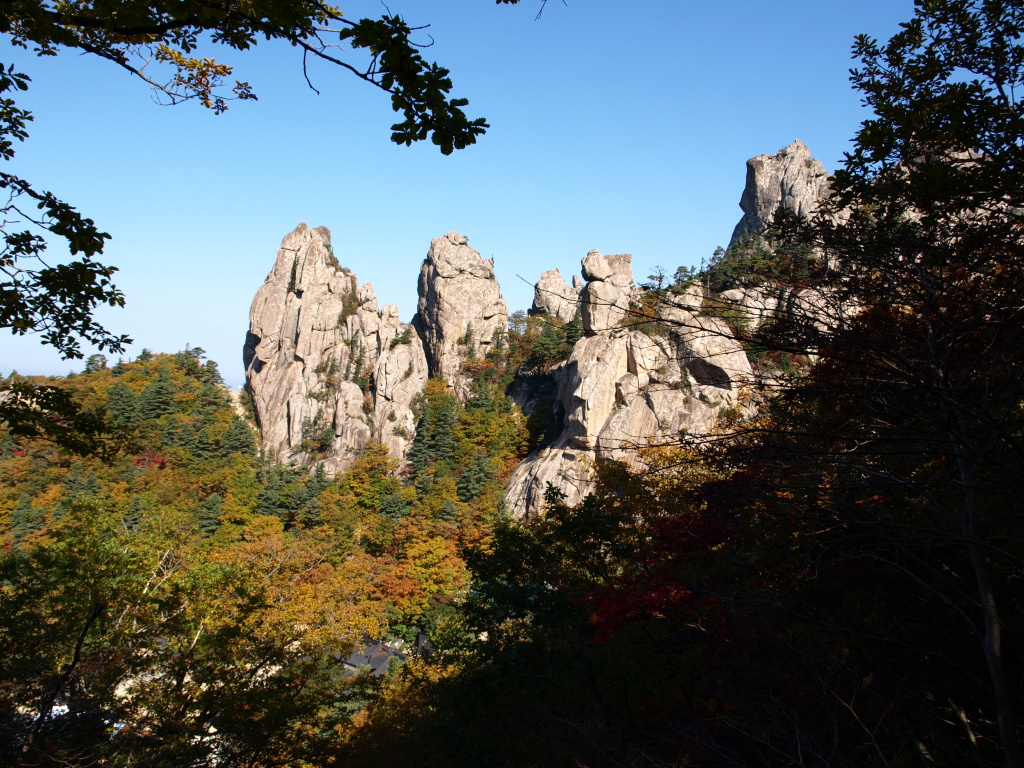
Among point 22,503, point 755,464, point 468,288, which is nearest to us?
point 755,464

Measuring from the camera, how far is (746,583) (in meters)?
4.32

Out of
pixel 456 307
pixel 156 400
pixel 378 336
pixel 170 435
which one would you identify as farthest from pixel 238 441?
pixel 456 307

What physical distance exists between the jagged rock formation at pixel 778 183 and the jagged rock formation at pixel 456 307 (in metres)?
17.6

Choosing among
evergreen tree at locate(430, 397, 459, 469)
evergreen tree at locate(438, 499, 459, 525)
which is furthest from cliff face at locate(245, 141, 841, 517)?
evergreen tree at locate(438, 499, 459, 525)

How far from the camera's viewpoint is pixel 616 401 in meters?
27.9

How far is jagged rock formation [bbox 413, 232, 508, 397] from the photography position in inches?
1658

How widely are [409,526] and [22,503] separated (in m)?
17.4

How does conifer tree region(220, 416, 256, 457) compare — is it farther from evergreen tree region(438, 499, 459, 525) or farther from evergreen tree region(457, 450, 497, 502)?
evergreen tree region(438, 499, 459, 525)

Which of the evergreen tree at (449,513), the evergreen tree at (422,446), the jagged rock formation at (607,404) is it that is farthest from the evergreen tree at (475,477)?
the evergreen tree at (422,446)

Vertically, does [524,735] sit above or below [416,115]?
below

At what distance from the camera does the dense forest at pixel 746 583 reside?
2.82 m

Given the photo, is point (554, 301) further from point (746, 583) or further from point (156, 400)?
point (746, 583)

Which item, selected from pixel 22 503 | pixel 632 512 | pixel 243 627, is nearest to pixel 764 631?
pixel 632 512

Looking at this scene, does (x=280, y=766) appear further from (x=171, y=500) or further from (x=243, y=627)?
(x=171, y=500)
